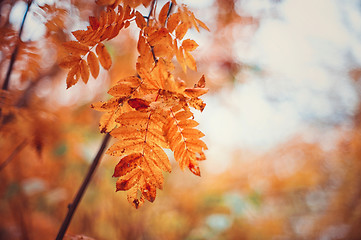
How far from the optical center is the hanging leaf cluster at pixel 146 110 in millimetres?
583

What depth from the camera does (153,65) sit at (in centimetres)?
65

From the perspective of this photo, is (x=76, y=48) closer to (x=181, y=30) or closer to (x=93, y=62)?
(x=93, y=62)

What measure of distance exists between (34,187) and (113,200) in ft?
3.10

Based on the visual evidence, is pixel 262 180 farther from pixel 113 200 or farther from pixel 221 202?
pixel 113 200

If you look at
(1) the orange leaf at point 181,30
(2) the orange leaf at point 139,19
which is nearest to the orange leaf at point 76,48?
(2) the orange leaf at point 139,19

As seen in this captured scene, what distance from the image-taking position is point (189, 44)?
696 mm

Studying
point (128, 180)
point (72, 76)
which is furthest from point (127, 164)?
point (72, 76)

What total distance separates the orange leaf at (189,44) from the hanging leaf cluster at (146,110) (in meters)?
0.07

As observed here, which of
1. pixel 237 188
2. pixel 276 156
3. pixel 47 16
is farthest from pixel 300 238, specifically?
pixel 47 16

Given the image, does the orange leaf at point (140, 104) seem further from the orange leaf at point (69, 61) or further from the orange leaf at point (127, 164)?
the orange leaf at point (69, 61)

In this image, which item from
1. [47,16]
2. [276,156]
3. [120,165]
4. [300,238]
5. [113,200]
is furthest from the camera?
[300,238]

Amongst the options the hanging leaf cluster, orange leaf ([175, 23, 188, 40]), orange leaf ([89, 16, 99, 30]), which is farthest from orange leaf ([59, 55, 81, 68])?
orange leaf ([175, 23, 188, 40])

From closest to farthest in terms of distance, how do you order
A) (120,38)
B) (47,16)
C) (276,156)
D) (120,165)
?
(120,165)
(47,16)
(120,38)
(276,156)

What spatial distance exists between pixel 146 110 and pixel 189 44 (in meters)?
0.29
